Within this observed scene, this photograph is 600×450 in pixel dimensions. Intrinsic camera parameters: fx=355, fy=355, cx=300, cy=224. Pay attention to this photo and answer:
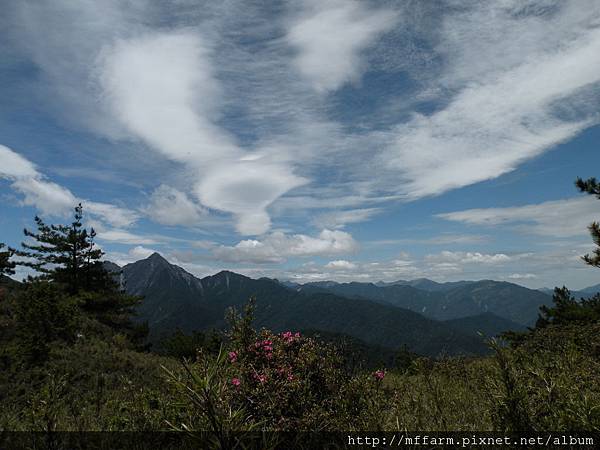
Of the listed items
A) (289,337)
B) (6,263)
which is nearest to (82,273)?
(6,263)

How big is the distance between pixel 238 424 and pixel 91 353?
14.8 metres

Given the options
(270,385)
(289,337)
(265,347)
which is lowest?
(270,385)

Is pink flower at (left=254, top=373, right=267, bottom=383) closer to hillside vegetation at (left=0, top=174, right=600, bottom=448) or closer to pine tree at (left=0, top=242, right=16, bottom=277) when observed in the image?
hillside vegetation at (left=0, top=174, right=600, bottom=448)

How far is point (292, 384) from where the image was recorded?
229 inches

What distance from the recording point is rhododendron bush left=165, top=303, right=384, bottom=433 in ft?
17.3

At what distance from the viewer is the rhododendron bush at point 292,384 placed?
5.27m

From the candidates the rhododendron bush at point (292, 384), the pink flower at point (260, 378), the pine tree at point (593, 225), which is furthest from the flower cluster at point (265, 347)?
the pine tree at point (593, 225)

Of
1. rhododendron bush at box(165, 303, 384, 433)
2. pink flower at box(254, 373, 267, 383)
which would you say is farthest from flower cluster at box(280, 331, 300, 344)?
pink flower at box(254, 373, 267, 383)

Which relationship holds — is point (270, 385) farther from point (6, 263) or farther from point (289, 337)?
point (6, 263)

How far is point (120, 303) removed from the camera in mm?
30656

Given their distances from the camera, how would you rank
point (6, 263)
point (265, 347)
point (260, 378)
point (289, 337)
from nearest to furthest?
point (260, 378) → point (265, 347) → point (289, 337) → point (6, 263)

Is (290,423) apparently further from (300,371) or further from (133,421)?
(133,421)

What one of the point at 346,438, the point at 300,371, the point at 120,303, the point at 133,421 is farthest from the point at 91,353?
the point at 120,303

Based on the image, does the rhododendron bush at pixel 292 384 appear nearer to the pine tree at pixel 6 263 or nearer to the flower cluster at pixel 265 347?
the flower cluster at pixel 265 347
